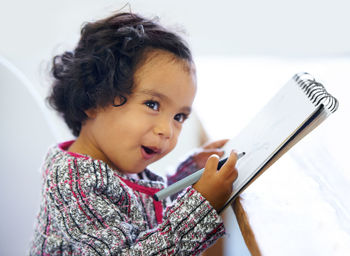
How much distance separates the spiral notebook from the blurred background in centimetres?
17

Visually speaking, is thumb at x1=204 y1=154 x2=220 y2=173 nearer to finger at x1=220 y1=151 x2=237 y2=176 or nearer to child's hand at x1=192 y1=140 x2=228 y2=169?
finger at x1=220 y1=151 x2=237 y2=176

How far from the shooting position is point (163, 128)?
647mm

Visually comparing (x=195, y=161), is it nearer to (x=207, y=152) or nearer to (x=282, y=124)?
(x=207, y=152)

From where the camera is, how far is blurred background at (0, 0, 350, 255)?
79 cm

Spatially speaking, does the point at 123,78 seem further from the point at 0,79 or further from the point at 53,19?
the point at 53,19

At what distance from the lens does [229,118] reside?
0.95m

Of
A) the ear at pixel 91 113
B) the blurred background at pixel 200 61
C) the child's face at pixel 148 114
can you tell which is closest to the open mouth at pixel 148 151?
the child's face at pixel 148 114

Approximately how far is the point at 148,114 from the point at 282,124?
0.74 ft

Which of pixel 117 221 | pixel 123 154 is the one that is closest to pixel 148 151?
pixel 123 154

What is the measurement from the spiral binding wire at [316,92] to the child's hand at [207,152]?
0.91 feet

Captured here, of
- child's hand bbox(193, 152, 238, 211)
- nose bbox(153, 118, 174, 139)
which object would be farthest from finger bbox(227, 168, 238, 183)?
nose bbox(153, 118, 174, 139)

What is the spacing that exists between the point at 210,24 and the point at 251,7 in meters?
0.15

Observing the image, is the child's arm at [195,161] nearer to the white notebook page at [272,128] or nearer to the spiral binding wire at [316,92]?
the white notebook page at [272,128]

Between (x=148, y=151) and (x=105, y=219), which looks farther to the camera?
(x=148, y=151)
